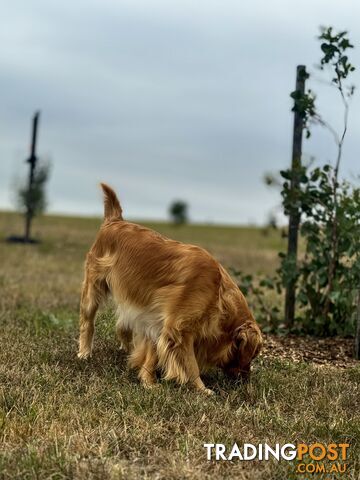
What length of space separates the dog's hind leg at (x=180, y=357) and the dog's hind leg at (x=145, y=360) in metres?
0.16

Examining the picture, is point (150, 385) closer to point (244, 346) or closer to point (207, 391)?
point (207, 391)

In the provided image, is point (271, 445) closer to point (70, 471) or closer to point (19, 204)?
point (70, 471)

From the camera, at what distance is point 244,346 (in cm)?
427

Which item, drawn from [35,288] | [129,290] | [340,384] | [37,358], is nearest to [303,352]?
[340,384]

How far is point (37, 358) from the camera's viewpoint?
4.74 metres

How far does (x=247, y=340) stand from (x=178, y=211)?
4956 centimetres

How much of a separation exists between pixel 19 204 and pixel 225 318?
1794 cm

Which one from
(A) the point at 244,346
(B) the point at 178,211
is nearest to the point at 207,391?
(A) the point at 244,346

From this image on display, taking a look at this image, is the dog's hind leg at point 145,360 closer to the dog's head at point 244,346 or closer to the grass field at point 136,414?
the grass field at point 136,414

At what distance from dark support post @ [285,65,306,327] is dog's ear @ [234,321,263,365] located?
2.30 metres

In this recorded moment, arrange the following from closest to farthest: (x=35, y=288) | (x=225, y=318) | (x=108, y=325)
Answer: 1. (x=225, y=318)
2. (x=108, y=325)
3. (x=35, y=288)

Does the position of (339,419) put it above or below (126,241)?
below

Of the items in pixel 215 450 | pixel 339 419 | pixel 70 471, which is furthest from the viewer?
pixel 339 419

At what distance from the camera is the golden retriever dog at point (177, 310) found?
4234 millimetres
